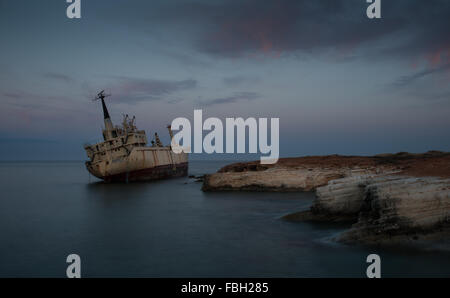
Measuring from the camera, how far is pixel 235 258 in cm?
1374

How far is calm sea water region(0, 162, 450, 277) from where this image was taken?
11.6 metres

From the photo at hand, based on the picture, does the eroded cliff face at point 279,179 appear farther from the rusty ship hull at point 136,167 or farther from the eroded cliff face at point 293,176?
the rusty ship hull at point 136,167

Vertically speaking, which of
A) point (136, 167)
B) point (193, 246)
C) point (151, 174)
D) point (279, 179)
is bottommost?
point (193, 246)

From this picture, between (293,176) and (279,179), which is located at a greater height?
(293,176)

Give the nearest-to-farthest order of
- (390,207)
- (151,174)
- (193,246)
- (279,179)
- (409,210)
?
(409,210) < (390,207) < (193,246) < (279,179) < (151,174)

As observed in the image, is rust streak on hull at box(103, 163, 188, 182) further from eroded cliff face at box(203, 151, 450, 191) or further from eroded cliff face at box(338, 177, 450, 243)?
eroded cliff face at box(338, 177, 450, 243)

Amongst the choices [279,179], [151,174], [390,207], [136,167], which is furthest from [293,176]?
[151,174]

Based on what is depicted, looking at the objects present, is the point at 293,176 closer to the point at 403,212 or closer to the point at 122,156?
the point at 403,212

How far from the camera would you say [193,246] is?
16281 millimetres

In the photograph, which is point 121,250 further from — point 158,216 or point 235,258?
point 158,216

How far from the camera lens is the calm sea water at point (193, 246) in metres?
11.6

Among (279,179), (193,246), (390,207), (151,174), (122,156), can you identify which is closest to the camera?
(390,207)

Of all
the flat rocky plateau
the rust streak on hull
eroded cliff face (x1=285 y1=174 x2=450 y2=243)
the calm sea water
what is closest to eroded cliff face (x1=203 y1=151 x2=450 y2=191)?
the calm sea water

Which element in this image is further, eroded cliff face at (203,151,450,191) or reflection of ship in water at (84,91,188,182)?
reflection of ship in water at (84,91,188,182)
